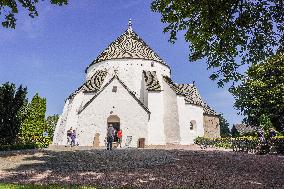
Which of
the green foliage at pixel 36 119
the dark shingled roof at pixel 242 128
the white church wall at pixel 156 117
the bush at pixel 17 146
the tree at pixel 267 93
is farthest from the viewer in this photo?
the dark shingled roof at pixel 242 128

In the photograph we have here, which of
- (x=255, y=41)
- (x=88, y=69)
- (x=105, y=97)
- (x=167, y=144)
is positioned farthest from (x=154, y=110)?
(x=255, y=41)

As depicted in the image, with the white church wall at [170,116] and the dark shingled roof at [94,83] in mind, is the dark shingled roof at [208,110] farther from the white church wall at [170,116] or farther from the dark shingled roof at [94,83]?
the dark shingled roof at [94,83]

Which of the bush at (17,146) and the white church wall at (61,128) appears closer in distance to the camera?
the bush at (17,146)

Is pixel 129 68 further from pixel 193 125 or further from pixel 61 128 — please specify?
pixel 193 125

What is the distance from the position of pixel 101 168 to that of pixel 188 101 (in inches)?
1480

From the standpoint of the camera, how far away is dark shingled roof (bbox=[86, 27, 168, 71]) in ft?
161

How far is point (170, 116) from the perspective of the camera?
45.7 metres

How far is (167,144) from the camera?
43438mm

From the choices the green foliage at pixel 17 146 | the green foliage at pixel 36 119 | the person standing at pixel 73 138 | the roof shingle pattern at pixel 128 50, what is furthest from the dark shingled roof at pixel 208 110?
the green foliage at pixel 17 146

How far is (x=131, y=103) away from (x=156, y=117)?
21.6 ft

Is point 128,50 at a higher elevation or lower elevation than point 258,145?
higher

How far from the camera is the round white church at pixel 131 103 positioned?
1529 inches

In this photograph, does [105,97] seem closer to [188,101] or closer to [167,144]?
[167,144]

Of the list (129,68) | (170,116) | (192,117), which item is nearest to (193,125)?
(192,117)
